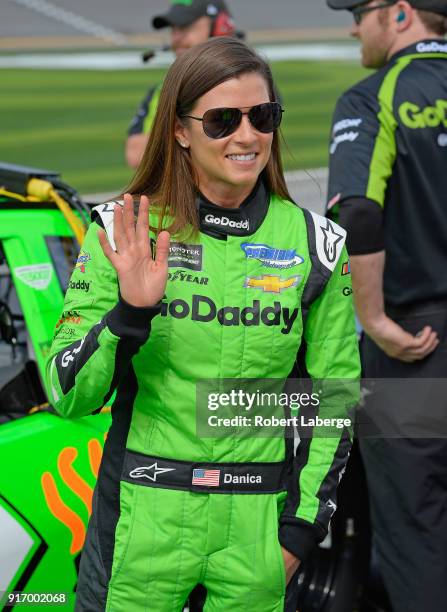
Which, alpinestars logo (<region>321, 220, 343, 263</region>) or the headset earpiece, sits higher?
alpinestars logo (<region>321, 220, 343, 263</region>)

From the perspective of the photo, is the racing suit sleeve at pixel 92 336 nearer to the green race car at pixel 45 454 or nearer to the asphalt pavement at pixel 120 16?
the green race car at pixel 45 454

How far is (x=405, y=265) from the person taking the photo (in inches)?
137

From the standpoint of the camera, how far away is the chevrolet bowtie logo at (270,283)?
2.40 meters

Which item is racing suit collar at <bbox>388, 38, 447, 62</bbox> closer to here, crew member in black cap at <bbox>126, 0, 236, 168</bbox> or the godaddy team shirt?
the godaddy team shirt

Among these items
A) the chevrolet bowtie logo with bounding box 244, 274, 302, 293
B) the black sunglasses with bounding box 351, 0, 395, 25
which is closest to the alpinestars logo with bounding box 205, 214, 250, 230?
the chevrolet bowtie logo with bounding box 244, 274, 302, 293

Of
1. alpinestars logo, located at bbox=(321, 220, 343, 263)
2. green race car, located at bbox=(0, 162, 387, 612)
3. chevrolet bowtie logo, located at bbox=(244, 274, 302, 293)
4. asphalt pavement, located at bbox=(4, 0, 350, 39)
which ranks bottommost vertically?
asphalt pavement, located at bbox=(4, 0, 350, 39)

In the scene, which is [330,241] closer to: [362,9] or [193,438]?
[193,438]

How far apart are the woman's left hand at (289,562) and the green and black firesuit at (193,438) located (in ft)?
0.06

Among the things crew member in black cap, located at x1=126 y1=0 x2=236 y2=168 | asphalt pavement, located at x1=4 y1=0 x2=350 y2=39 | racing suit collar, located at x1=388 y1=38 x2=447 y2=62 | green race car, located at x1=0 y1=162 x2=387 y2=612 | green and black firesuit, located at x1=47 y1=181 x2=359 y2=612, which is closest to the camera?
green and black firesuit, located at x1=47 y1=181 x2=359 y2=612

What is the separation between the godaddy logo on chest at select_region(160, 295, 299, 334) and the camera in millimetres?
2334

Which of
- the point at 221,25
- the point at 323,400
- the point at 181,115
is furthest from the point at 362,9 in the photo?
the point at 221,25

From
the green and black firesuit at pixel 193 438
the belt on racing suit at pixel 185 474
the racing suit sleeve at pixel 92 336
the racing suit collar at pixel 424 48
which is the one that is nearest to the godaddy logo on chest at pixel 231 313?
the green and black firesuit at pixel 193 438

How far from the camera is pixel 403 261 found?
3.47 metres

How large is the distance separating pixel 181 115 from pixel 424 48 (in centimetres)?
139
